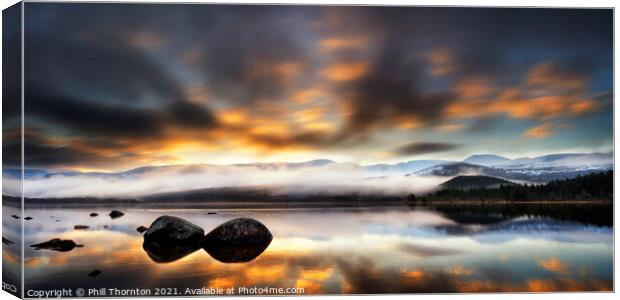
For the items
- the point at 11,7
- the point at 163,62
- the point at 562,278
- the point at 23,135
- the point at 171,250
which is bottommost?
the point at 562,278

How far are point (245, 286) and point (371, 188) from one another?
6.01 ft

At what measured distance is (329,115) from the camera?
810 cm

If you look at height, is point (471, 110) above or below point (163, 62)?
below

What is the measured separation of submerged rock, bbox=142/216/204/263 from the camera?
7.93 m

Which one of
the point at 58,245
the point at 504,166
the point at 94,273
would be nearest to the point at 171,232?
the point at 94,273

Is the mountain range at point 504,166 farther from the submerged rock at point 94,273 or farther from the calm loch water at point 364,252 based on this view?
the submerged rock at point 94,273

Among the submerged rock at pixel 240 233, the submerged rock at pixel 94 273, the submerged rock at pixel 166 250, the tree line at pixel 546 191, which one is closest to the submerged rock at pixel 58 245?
the submerged rock at pixel 94 273

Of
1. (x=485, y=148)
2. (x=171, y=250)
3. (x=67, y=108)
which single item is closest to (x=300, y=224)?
(x=171, y=250)

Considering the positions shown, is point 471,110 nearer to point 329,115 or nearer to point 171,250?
point 329,115

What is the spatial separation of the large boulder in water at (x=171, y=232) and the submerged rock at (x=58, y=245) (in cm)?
78

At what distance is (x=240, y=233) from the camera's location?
803 cm

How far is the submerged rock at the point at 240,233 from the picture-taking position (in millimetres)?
8016

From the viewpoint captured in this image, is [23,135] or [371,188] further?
[371,188]

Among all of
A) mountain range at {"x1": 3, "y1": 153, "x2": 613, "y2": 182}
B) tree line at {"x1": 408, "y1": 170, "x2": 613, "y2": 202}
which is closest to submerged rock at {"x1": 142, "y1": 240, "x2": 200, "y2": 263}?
mountain range at {"x1": 3, "y1": 153, "x2": 613, "y2": 182}
